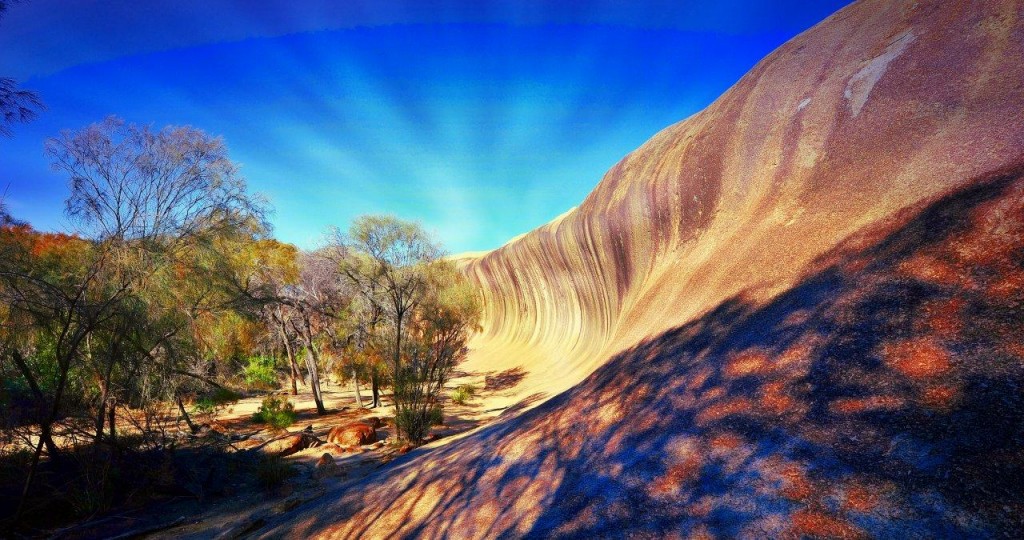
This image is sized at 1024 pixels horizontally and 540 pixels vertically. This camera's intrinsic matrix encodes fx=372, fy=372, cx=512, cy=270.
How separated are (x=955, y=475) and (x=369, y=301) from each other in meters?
15.4

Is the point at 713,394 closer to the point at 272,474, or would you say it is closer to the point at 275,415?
the point at 272,474

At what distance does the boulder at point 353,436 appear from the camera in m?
9.72

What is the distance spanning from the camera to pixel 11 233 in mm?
5984

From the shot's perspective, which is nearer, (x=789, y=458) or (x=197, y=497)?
(x=789, y=458)

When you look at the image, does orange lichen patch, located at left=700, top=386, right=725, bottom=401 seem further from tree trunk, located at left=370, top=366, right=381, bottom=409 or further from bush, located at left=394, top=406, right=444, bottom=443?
tree trunk, located at left=370, top=366, right=381, bottom=409

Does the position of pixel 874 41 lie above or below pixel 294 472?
above

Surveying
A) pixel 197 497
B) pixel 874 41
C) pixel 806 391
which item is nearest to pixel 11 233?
pixel 197 497

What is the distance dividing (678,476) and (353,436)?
9504 millimetres

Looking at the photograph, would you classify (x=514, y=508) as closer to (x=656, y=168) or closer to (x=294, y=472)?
(x=294, y=472)

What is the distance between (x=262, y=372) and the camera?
18.4m

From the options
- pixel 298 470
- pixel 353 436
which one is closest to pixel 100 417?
pixel 298 470

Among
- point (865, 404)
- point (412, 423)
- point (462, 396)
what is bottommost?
point (462, 396)

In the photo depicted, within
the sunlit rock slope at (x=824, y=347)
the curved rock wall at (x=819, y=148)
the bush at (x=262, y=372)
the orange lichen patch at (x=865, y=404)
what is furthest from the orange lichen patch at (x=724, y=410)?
the bush at (x=262, y=372)

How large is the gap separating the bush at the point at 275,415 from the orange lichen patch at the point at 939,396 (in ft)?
47.4
